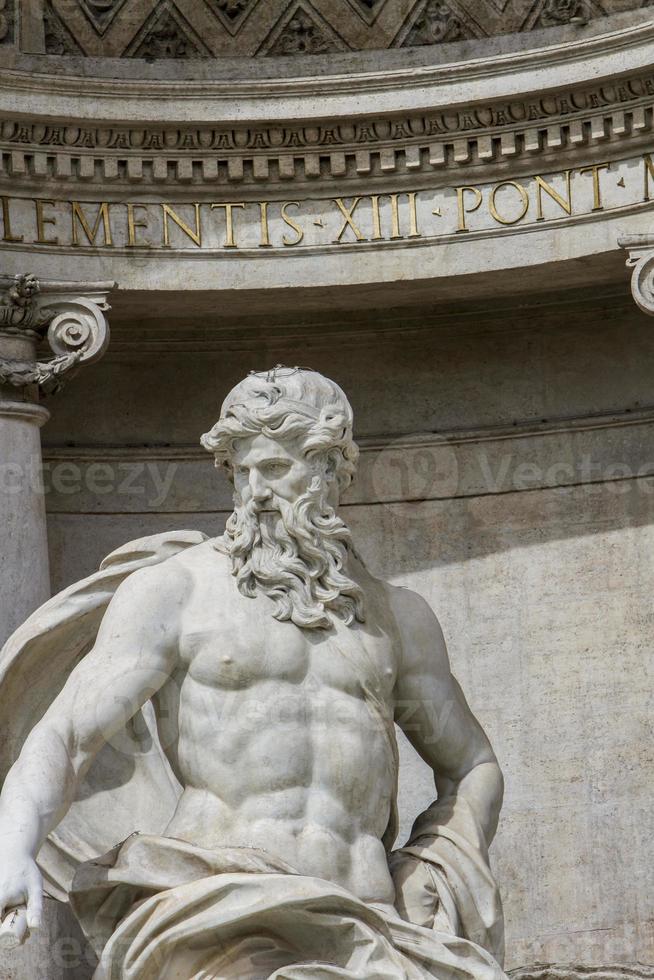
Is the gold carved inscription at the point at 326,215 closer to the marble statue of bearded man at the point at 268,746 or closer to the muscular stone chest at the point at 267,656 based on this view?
the marble statue of bearded man at the point at 268,746

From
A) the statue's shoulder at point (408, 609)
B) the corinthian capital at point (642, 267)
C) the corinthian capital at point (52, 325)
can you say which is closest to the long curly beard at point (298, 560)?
the statue's shoulder at point (408, 609)

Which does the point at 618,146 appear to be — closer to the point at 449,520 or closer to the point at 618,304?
the point at 618,304

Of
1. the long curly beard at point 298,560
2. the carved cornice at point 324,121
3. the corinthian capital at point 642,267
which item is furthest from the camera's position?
the carved cornice at point 324,121

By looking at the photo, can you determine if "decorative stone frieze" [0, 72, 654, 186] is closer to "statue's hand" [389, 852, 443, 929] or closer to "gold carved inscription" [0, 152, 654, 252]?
"gold carved inscription" [0, 152, 654, 252]

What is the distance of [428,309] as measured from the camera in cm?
1244

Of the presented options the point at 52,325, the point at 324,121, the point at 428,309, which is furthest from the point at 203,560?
the point at 428,309

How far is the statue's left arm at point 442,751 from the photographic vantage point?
905 cm

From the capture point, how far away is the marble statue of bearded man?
852 cm

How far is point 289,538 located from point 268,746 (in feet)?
2.15

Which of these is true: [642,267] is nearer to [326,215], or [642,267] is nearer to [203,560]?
[326,215]

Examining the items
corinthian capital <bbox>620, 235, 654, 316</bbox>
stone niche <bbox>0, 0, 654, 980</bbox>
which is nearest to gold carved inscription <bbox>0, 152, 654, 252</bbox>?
stone niche <bbox>0, 0, 654, 980</bbox>

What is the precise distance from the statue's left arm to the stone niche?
7.38 ft

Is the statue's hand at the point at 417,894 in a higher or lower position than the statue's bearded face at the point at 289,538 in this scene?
lower

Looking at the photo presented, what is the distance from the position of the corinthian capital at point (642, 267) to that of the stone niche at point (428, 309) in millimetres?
22
